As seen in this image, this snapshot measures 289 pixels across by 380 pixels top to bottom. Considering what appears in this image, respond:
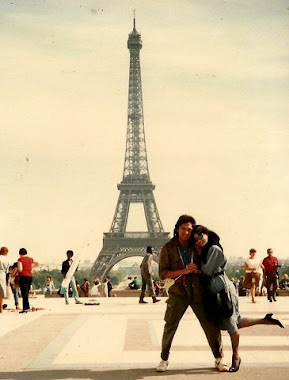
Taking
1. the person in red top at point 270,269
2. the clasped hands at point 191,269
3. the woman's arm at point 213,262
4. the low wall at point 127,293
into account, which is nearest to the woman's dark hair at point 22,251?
the person in red top at point 270,269

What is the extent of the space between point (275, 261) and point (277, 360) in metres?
11.4

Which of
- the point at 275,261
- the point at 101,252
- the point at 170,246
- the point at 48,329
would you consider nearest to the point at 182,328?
the point at 48,329

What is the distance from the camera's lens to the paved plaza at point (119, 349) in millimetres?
7633

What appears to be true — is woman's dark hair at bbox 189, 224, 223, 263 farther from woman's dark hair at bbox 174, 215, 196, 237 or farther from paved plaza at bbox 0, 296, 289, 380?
paved plaza at bbox 0, 296, 289, 380

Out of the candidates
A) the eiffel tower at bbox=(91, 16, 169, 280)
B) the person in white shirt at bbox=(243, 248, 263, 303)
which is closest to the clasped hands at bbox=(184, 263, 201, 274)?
the person in white shirt at bbox=(243, 248, 263, 303)

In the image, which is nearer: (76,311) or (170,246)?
(170,246)

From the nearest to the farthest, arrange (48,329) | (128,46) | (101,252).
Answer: (48,329) → (101,252) → (128,46)

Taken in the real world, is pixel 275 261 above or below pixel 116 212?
below

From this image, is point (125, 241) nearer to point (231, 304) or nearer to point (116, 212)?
point (116, 212)

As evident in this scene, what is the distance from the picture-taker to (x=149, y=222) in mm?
78375

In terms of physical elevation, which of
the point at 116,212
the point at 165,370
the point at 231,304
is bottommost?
the point at 165,370

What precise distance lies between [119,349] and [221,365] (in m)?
1.96

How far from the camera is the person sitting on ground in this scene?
785cm

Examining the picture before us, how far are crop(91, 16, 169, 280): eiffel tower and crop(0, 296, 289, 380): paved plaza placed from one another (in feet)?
195
